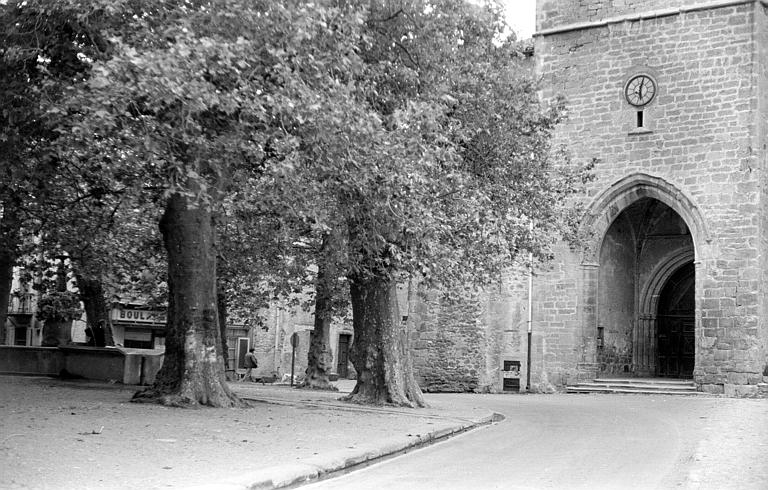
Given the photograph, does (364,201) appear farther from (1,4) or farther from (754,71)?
(754,71)

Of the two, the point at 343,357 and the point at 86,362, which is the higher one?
the point at 343,357

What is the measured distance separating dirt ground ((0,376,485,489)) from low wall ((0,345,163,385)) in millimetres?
4576

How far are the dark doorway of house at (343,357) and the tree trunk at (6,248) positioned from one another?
21.2m

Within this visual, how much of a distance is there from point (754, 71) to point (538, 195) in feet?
34.1

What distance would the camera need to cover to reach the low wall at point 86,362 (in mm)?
22312

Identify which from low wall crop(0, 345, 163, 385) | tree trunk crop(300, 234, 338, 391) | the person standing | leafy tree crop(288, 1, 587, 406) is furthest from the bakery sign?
leafy tree crop(288, 1, 587, 406)

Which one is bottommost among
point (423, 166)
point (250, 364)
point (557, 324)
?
point (250, 364)

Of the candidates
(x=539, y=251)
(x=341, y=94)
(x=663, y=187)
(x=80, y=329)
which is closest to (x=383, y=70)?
(x=341, y=94)

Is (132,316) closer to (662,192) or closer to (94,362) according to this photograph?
(94,362)

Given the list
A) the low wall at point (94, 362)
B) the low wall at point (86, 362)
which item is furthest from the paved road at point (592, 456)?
the low wall at point (94, 362)

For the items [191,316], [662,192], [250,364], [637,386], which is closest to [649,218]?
[662,192]

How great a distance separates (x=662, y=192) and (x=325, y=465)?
20.3m

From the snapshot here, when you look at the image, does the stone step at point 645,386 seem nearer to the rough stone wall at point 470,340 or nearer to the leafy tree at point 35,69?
the rough stone wall at point 470,340

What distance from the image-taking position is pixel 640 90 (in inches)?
1102
